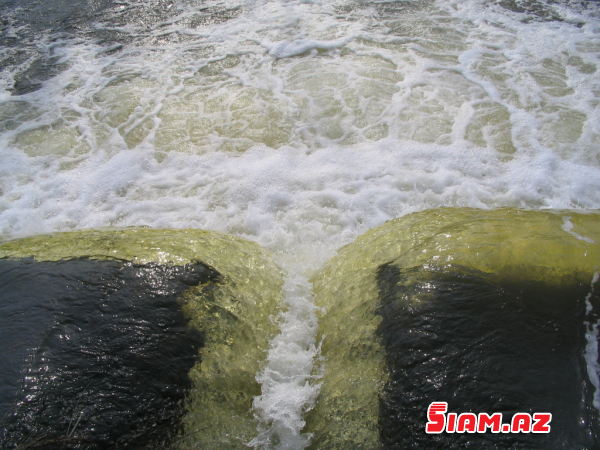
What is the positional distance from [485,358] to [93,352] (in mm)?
2279

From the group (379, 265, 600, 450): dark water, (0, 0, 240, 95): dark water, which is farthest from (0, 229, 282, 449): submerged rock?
(0, 0, 240, 95): dark water

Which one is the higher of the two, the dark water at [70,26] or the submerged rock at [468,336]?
the dark water at [70,26]

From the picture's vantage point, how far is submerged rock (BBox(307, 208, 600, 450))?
2123mm

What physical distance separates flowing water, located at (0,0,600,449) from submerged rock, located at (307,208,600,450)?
37 centimetres

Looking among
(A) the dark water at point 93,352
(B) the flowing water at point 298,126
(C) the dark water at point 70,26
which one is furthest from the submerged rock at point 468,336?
(C) the dark water at point 70,26

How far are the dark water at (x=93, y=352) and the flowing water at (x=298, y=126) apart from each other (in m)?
0.63

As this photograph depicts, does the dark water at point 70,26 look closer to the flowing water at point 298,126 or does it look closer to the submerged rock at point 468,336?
the flowing water at point 298,126

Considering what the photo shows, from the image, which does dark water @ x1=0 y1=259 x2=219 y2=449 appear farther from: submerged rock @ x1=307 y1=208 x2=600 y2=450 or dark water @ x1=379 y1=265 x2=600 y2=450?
dark water @ x1=379 y1=265 x2=600 y2=450

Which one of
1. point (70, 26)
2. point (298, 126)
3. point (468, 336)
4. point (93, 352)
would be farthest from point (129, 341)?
point (70, 26)

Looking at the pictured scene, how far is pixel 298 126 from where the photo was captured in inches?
224

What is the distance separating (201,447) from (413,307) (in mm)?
1496

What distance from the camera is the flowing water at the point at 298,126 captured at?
4.48 m

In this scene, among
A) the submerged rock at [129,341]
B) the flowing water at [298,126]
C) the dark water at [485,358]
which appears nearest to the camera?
the dark water at [485,358]

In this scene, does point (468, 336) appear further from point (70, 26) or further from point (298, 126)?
point (70, 26)
